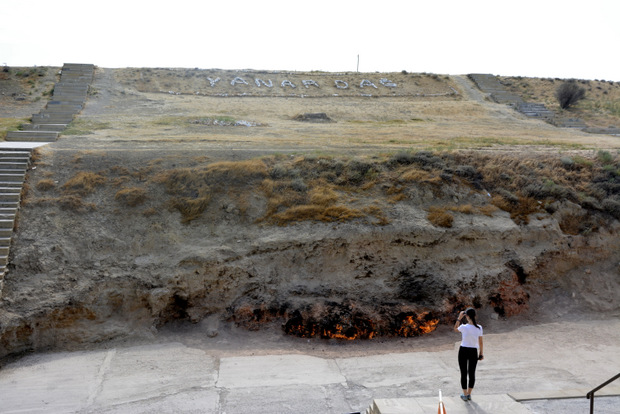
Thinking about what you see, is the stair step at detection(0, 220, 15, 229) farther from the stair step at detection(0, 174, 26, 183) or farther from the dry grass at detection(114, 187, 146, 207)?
the dry grass at detection(114, 187, 146, 207)

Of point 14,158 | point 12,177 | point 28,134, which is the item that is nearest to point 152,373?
point 12,177

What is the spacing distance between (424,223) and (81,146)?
11.4m

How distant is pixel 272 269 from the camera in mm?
11633

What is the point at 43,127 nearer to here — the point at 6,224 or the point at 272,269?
the point at 6,224

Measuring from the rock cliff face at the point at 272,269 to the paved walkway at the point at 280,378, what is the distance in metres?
0.85

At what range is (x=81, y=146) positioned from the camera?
1612 cm

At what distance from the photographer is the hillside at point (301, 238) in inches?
427

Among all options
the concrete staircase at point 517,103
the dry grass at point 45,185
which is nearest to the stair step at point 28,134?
the dry grass at point 45,185

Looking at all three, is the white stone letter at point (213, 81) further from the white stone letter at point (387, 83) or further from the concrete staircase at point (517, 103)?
the concrete staircase at point (517, 103)

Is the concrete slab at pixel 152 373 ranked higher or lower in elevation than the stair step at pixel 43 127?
lower

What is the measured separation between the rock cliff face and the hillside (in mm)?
35

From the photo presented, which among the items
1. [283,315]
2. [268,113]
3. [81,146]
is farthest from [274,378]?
[268,113]

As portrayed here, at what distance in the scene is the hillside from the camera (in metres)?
10.9

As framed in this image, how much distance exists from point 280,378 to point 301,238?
12.8ft
